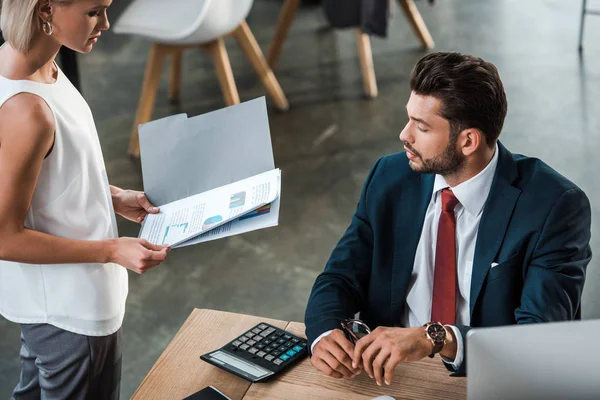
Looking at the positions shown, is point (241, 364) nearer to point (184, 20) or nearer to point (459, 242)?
point (459, 242)

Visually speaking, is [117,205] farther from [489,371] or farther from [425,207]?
[489,371]

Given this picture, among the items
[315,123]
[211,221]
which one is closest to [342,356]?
[211,221]

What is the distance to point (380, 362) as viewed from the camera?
5.03 feet

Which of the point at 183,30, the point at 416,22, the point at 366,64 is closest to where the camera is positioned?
the point at 183,30

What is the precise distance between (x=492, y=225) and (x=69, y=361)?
932 millimetres

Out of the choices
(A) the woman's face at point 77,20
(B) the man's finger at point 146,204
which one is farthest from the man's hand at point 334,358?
(A) the woman's face at point 77,20

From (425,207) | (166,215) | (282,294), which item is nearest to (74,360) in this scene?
(166,215)

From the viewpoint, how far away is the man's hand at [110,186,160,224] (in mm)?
1891

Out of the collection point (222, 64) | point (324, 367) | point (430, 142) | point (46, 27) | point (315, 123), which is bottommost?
point (315, 123)

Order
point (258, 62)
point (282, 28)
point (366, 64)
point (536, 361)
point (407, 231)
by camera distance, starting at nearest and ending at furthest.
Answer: point (536, 361), point (407, 231), point (258, 62), point (366, 64), point (282, 28)

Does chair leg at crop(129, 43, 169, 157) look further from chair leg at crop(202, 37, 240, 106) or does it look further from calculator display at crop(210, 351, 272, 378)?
calculator display at crop(210, 351, 272, 378)

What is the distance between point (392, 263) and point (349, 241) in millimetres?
113

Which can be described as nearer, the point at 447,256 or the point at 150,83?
the point at 447,256

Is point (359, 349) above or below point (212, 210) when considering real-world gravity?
below
